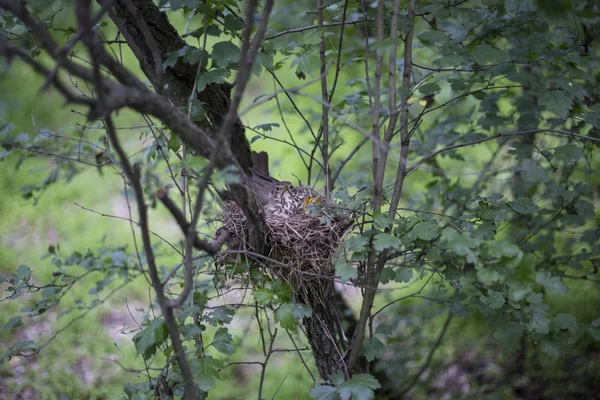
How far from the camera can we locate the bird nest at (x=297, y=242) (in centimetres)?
214

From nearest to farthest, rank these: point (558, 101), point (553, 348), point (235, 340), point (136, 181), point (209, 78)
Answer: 1. point (136, 181)
2. point (553, 348)
3. point (209, 78)
4. point (558, 101)
5. point (235, 340)

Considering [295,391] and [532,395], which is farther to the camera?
[532,395]

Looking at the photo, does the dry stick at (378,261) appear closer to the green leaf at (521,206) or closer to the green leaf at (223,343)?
the green leaf at (521,206)

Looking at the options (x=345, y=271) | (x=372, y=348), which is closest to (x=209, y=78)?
(x=345, y=271)

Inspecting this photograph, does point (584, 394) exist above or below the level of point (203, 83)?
below

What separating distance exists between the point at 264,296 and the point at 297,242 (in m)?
A: 0.29

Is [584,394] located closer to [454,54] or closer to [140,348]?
[454,54]

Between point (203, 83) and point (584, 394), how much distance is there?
365cm

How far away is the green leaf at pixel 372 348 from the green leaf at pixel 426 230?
73cm

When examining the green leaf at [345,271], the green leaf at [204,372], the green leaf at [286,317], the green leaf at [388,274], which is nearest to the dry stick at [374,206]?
the green leaf at [388,274]

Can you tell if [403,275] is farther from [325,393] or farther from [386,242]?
[325,393]

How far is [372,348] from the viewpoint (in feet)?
7.29

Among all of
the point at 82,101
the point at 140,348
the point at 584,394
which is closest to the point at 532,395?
the point at 584,394

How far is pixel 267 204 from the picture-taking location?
2.39m
